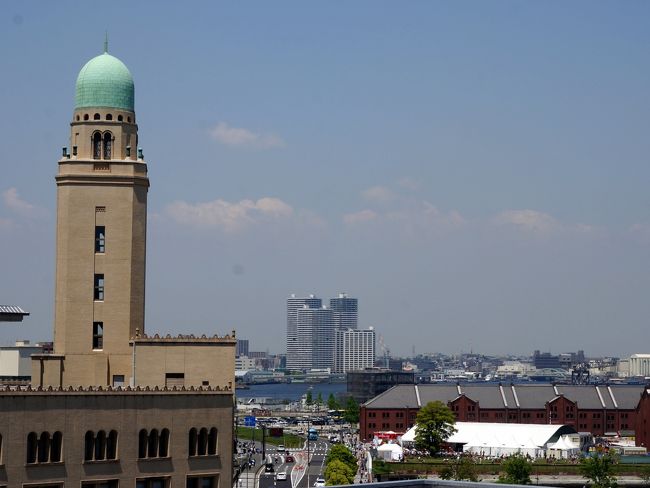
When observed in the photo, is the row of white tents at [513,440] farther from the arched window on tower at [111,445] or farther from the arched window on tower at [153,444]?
the arched window on tower at [111,445]

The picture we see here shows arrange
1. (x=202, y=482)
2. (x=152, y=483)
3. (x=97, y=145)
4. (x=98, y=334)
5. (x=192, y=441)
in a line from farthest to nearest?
(x=97, y=145) < (x=98, y=334) < (x=202, y=482) < (x=192, y=441) < (x=152, y=483)

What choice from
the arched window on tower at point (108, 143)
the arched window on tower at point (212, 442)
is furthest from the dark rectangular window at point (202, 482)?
the arched window on tower at point (108, 143)

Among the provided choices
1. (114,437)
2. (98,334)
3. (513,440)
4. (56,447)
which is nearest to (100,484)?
(114,437)

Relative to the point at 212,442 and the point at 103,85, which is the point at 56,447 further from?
the point at 103,85

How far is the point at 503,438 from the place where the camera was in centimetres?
16262

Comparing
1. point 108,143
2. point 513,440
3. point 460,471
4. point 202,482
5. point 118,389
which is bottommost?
point 460,471

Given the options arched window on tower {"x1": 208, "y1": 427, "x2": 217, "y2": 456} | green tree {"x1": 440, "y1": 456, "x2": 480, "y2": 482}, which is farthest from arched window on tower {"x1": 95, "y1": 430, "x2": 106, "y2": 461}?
green tree {"x1": 440, "y1": 456, "x2": 480, "y2": 482}

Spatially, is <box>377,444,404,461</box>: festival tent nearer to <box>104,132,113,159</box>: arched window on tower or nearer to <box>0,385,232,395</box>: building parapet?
<box>0,385,232,395</box>: building parapet

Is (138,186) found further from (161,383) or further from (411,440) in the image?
(411,440)

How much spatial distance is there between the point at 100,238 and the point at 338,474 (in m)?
60.4

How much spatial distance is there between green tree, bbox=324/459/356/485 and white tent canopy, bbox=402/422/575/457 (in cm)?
3736

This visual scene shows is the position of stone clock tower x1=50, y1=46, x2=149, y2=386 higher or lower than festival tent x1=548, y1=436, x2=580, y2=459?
higher

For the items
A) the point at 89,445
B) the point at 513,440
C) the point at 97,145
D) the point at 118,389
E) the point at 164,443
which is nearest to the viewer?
the point at 89,445

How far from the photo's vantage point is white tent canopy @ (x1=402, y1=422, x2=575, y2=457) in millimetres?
159125
